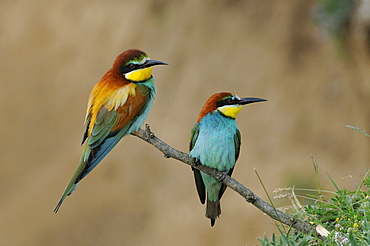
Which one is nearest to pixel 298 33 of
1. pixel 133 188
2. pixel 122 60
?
pixel 133 188

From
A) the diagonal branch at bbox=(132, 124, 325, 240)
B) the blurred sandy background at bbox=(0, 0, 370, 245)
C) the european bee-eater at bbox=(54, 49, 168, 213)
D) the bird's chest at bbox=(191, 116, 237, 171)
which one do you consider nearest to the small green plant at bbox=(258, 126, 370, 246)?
the diagonal branch at bbox=(132, 124, 325, 240)

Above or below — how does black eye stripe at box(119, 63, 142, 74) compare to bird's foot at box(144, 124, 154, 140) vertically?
above

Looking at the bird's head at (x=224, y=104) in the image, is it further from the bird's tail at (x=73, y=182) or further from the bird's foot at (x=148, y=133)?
the bird's tail at (x=73, y=182)

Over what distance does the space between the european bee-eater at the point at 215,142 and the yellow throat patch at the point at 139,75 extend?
1.02 ft

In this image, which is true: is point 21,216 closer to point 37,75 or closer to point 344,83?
point 37,75

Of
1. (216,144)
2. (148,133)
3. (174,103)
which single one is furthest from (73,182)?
(174,103)

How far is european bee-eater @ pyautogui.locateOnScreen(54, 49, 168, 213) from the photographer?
2277 millimetres

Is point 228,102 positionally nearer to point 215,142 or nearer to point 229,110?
point 229,110

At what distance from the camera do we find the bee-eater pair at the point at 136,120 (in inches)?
90.0

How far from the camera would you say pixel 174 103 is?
9562 millimetres

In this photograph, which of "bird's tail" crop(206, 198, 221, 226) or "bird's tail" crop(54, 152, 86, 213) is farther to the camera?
"bird's tail" crop(206, 198, 221, 226)

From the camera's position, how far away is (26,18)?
1164cm

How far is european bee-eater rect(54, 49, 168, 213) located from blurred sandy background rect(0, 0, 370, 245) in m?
5.27

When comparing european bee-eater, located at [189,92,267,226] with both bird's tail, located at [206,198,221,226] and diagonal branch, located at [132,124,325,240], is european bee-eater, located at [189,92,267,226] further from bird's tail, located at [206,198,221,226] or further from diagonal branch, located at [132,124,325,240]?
diagonal branch, located at [132,124,325,240]
